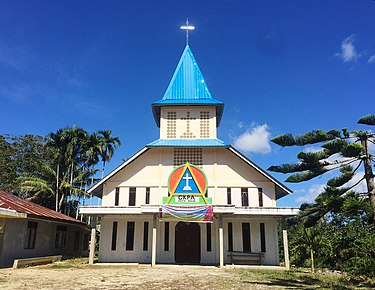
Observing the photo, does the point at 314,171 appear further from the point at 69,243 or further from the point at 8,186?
the point at 8,186

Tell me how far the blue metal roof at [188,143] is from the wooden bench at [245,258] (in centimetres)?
622

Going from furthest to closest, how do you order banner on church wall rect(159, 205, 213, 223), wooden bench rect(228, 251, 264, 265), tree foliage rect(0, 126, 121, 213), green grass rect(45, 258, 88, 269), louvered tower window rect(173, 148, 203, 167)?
tree foliage rect(0, 126, 121, 213) → louvered tower window rect(173, 148, 203, 167) → wooden bench rect(228, 251, 264, 265) → banner on church wall rect(159, 205, 213, 223) → green grass rect(45, 258, 88, 269)

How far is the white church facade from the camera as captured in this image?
1822 centimetres

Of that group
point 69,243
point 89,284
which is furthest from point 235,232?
point 69,243

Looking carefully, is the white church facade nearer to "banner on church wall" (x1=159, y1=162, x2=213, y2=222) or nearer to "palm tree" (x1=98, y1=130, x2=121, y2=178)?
"banner on church wall" (x1=159, y1=162, x2=213, y2=222)

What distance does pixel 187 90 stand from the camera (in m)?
22.2

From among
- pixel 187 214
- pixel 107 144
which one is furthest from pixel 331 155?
pixel 107 144

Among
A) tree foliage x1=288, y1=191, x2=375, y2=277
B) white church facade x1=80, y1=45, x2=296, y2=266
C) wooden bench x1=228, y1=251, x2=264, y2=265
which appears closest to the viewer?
tree foliage x1=288, y1=191, x2=375, y2=277

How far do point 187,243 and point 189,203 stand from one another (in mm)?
2684

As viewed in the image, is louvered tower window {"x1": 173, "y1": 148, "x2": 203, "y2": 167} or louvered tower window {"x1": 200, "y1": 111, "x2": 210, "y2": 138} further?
louvered tower window {"x1": 200, "y1": 111, "x2": 210, "y2": 138}

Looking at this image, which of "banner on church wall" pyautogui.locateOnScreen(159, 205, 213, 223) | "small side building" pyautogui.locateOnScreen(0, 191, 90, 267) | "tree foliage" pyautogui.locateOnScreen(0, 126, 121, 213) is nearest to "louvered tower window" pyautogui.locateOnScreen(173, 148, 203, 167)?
"banner on church wall" pyautogui.locateOnScreen(159, 205, 213, 223)

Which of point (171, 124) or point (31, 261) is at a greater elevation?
point (171, 124)

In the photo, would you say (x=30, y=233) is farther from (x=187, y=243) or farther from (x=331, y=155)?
(x=331, y=155)

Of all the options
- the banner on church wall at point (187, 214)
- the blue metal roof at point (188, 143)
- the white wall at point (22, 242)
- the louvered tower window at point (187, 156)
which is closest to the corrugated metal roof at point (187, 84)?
the blue metal roof at point (188, 143)
